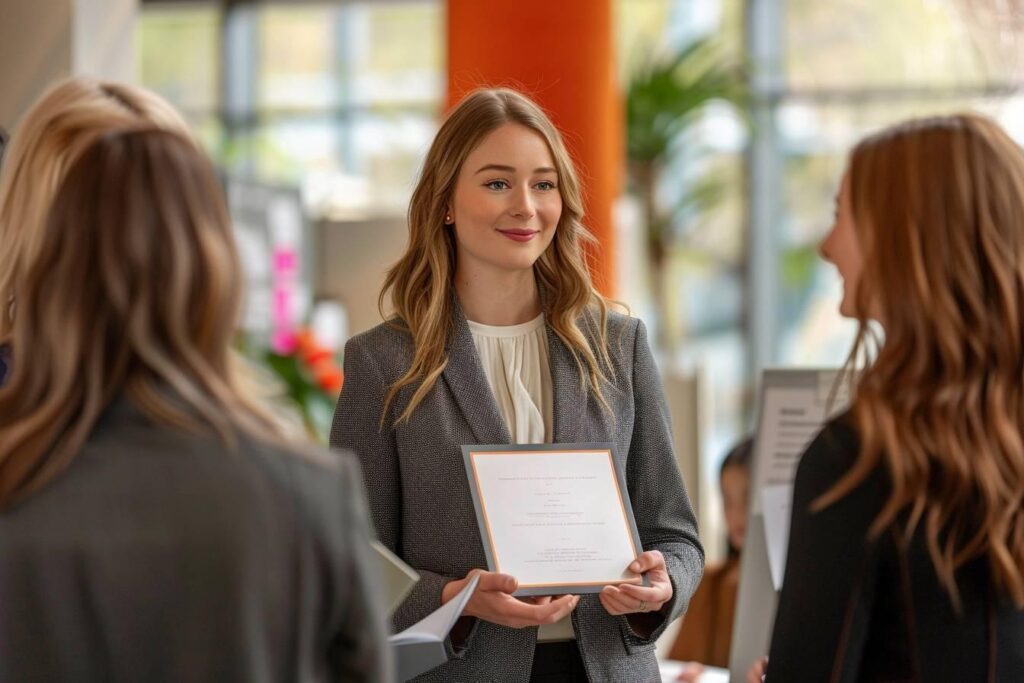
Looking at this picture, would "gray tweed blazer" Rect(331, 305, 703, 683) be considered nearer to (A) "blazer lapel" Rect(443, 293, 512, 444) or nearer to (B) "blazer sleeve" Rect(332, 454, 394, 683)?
(A) "blazer lapel" Rect(443, 293, 512, 444)

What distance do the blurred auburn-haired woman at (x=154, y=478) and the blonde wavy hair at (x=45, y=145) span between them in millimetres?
535

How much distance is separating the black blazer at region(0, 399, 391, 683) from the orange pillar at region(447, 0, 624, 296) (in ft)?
12.8

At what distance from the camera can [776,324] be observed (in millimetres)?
10133

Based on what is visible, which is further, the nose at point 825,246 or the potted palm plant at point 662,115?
the potted palm plant at point 662,115

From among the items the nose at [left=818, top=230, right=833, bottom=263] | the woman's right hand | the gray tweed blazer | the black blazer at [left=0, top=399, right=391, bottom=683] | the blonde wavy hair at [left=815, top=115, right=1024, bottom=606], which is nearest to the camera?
the black blazer at [left=0, top=399, right=391, bottom=683]

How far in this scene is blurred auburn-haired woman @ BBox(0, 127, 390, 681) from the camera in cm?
134

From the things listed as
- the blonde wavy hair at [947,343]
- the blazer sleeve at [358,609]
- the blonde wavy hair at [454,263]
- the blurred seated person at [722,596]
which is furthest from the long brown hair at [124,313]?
the blurred seated person at [722,596]

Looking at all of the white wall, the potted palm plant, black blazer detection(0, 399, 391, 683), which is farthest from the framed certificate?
the potted palm plant

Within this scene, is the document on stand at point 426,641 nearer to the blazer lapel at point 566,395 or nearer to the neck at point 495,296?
the blazer lapel at point 566,395

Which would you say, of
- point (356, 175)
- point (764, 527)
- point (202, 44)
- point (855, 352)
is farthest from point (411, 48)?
point (855, 352)

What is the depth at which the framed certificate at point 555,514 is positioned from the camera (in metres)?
2.25

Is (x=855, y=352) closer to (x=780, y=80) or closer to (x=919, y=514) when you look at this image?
(x=919, y=514)

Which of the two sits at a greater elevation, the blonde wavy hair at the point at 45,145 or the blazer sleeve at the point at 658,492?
the blonde wavy hair at the point at 45,145

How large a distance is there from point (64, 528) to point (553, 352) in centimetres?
122
